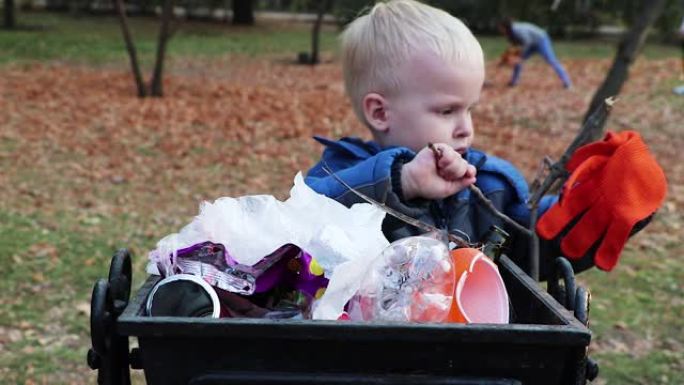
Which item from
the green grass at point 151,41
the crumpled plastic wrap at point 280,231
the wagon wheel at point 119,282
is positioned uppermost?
the crumpled plastic wrap at point 280,231

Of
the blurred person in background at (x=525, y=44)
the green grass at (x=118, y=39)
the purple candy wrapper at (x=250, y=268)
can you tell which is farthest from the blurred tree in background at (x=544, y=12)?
the purple candy wrapper at (x=250, y=268)

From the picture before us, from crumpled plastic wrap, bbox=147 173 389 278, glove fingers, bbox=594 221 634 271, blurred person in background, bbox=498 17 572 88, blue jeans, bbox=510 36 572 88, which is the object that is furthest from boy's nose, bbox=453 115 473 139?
blurred person in background, bbox=498 17 572 88

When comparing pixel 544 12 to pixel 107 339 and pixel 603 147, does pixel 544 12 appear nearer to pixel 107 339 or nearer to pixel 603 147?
pixel 603 147

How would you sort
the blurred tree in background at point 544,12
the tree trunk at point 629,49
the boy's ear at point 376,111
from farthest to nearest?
the blurred tree in background at point 544,12 → the tree trunk at point 629,49 → the boy's ear at point 376,111

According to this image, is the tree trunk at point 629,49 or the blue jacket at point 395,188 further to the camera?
the tree trunk at point 629,49

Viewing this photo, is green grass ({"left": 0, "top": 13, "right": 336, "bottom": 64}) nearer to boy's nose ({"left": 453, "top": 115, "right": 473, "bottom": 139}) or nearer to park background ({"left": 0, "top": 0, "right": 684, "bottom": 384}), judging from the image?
park background ({"left": 0, "top": 0, "right": 684, "bottom": 384})

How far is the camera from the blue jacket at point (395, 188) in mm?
1877

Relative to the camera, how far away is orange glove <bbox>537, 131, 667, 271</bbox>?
6.22 ft

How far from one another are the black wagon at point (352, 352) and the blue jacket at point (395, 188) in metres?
0.61

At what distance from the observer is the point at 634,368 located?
4125mm

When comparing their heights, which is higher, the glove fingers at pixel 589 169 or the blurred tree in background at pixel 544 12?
the glove fingers at pixel 589 169

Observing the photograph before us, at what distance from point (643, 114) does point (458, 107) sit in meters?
9.73

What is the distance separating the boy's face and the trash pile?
621mm

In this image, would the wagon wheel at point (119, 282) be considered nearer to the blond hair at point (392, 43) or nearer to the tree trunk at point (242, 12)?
the blond hair at point (392, 43)
